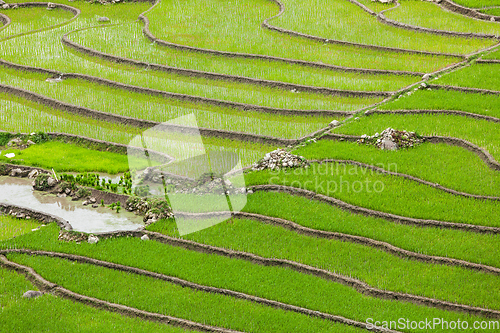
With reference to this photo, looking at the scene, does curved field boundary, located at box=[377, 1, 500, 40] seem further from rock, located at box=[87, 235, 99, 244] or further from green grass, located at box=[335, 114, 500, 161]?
rock, located at box=[87, 235, 99, 244]

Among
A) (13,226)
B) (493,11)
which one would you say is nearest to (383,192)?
(13,226)

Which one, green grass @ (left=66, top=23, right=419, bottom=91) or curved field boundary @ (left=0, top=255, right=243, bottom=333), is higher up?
green grass @ (left=66, top=23, right=419, bottom=91)

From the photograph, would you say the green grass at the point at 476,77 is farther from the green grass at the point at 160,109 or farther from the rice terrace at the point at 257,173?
the green grass at the point at 160,109

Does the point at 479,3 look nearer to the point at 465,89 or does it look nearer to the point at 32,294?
the point at 465,89

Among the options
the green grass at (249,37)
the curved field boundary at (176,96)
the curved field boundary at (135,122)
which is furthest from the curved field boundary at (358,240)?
the green grass at (249,37)

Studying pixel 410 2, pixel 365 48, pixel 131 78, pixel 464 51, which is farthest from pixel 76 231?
pixel 410 2

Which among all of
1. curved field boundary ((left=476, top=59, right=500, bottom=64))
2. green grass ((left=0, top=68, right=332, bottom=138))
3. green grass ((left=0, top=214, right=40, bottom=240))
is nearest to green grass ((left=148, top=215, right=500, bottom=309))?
green grass ((left=0, top=214, right=40, bottom=240))

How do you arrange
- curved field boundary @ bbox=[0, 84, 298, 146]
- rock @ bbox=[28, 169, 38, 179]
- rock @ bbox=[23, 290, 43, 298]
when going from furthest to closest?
curved field boundary @ bbox=[0, 84, 298, 146] → rock @ bbox=[28, 169, 38, 179] → rock @ bbox=[23, 290, 43, 298]

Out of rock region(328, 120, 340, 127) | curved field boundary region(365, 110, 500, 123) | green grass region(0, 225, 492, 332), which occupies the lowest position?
green grass region(0, 225, 492, 332)
